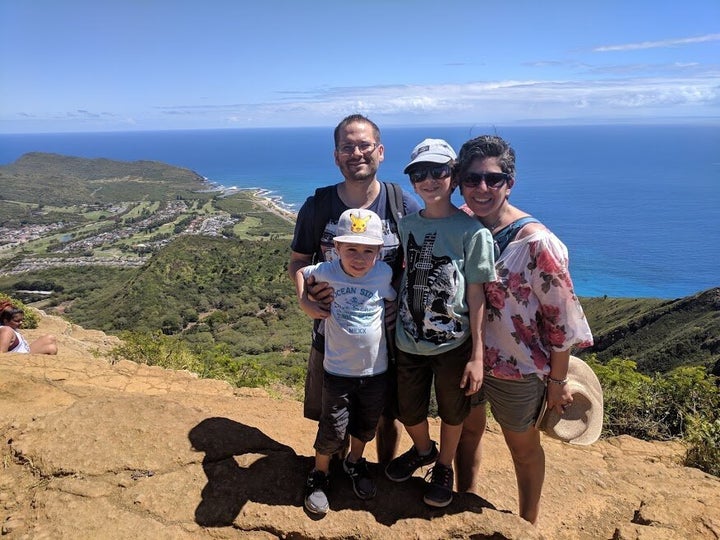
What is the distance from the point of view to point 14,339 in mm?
5797

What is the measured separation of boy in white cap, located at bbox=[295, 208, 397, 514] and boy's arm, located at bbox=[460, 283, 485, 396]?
0.45 meters

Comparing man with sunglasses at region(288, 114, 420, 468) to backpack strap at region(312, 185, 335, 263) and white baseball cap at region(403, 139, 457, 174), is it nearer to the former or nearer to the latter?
backpack strap at region(312, 185, 335, 263)

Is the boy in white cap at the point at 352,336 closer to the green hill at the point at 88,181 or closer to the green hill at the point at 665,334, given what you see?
the green hill at the point at 665,334

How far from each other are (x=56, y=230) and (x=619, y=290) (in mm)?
88177

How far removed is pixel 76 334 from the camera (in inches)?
397

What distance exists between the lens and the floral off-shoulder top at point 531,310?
245 cm

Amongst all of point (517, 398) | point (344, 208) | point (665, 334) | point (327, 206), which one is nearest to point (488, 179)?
point (344, 208)

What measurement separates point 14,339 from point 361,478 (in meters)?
5.05

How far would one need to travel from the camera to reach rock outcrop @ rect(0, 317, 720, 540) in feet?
8.81

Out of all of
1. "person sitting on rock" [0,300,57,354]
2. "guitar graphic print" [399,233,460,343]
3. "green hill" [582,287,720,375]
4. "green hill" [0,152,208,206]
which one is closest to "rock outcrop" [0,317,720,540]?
"guitar graphic print" [399,233,460,343]

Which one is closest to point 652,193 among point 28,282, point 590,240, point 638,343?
point 590,240

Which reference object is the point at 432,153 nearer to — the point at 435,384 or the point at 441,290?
the point at 441,290

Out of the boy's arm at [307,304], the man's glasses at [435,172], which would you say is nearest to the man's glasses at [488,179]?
the man's glasses at [435,172]

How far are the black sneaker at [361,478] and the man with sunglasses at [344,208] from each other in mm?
346
